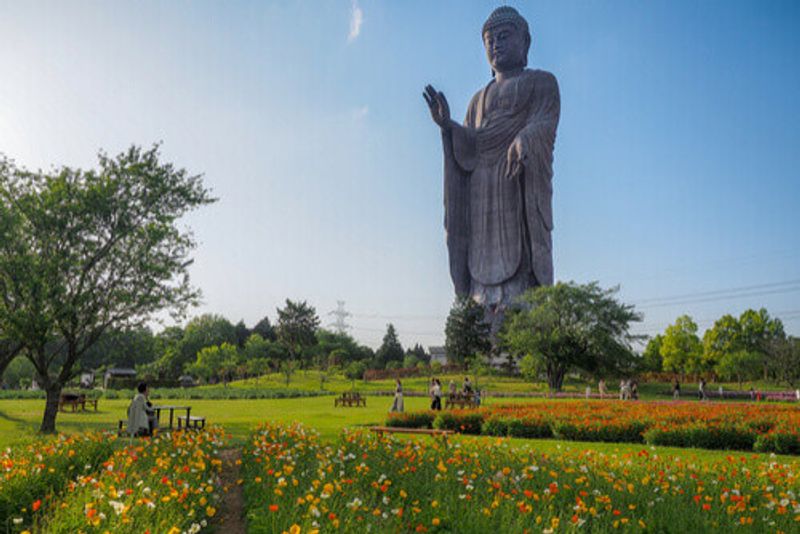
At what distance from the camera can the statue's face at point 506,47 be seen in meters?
58.7

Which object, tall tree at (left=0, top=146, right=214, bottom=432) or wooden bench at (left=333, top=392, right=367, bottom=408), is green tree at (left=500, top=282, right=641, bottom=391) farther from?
tall tree at (left=0, top=146, right=214, bottom=432)

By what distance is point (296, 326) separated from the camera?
73562mm

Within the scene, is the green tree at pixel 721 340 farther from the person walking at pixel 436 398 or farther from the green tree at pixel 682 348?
the person walking at pixel 436 398

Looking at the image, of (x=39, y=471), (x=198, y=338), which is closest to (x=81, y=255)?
(x=39, y=471)

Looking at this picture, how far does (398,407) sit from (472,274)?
133ft

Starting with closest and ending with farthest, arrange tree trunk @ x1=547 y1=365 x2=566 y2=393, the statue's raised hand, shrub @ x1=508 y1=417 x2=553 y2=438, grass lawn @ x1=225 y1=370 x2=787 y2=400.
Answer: shrub @ x1=508 y1=417 x2=553 y2=438 → grass lawn @ x1=225 y1=370 x2=787 y2=400 → tree trunk @ x1=547 y1=365 x2=566 y2=393 → the statue's raised hand

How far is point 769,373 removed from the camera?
52.2 meters

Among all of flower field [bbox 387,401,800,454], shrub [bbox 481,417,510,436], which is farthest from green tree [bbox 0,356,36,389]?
shrub [bbox 481,417,510,436]

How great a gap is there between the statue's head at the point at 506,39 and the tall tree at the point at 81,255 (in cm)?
4675

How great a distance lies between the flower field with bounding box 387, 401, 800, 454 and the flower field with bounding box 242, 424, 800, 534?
532 centimetres

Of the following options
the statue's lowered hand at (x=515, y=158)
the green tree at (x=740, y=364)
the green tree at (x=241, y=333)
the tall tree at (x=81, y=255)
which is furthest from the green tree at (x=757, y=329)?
the green tree at (x=241, y=333)

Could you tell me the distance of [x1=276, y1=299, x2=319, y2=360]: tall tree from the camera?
73500 millimetres

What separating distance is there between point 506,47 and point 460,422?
1967 inches

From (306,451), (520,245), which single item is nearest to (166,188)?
(306,451)
